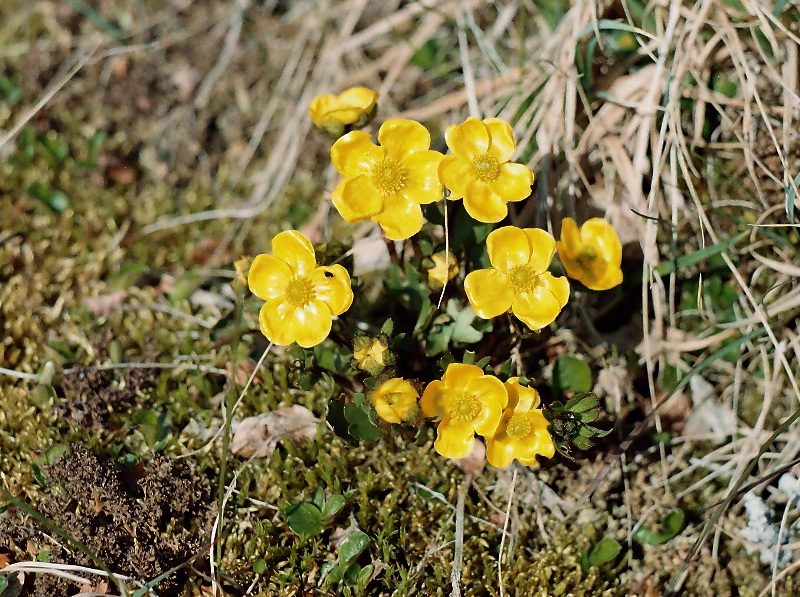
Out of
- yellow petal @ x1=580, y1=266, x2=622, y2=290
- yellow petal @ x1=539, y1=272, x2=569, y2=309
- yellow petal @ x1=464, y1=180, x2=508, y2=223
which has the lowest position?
yellow petal @ x1=580, y1=266, x2=622, y2=290

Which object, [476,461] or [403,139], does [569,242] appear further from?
[476,461]

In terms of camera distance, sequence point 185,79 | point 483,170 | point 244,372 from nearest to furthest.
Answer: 1. point 483,170
2. point 244,372
3. point 185,79

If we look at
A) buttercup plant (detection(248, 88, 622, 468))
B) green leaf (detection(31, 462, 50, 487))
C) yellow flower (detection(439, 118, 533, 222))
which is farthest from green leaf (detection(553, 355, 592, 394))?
green leaf (detection(31, 462, 50, 487))

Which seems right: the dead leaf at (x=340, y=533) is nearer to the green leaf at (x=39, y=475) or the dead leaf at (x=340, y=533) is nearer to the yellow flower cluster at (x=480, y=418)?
the yellow flower cluster at (x=480, y=418)

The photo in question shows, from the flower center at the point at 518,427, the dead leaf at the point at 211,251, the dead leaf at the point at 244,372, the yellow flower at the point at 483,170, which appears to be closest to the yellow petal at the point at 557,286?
the yellow flower at the point at 483,170

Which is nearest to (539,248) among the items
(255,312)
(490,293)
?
(490,293)

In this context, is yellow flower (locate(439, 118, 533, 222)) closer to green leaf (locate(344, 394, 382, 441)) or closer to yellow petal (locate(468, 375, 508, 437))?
yellow petal (locate(468, 375, 508, 437))

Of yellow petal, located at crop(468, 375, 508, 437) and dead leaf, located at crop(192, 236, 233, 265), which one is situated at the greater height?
yellow petal, located at crop(468, 375, 508, 437)
